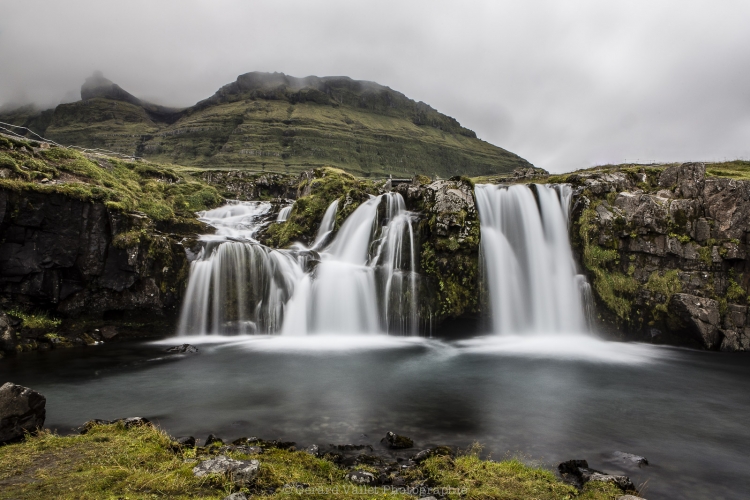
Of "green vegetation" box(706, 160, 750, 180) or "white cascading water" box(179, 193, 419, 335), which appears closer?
"white cascading water" box(179, 193, 419, 335)

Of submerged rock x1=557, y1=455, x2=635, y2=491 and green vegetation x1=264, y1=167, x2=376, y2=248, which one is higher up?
green vegetation x1=264, y1=167, x2=376, y2=248

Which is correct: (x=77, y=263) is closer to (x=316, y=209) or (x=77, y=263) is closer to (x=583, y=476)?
(x=316, y=209)

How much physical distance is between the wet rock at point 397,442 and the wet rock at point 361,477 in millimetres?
1910

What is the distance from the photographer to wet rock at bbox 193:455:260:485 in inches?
234

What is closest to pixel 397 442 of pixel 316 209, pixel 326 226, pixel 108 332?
pixel 108 332

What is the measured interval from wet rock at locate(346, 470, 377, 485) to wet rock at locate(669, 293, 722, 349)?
2025 cm

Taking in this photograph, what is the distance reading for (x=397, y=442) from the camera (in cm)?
856

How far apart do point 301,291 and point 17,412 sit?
15600mm

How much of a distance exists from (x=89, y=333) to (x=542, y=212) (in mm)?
26352

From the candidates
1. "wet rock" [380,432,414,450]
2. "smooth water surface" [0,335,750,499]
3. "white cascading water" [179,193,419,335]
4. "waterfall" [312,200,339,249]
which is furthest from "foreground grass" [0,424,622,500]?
"waterfall" [312,200,339,249]

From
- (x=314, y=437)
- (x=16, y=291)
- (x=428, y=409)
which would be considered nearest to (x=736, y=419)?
(x=428, y=409)

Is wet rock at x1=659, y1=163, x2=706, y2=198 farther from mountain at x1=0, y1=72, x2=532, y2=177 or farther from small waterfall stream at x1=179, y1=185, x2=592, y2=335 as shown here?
mountain at x1=0, y1=72, x2=532, y2=177

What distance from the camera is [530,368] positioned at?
53.2 ft

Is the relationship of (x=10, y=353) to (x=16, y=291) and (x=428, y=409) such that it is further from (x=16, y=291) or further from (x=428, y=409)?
(x=428, y=409)
